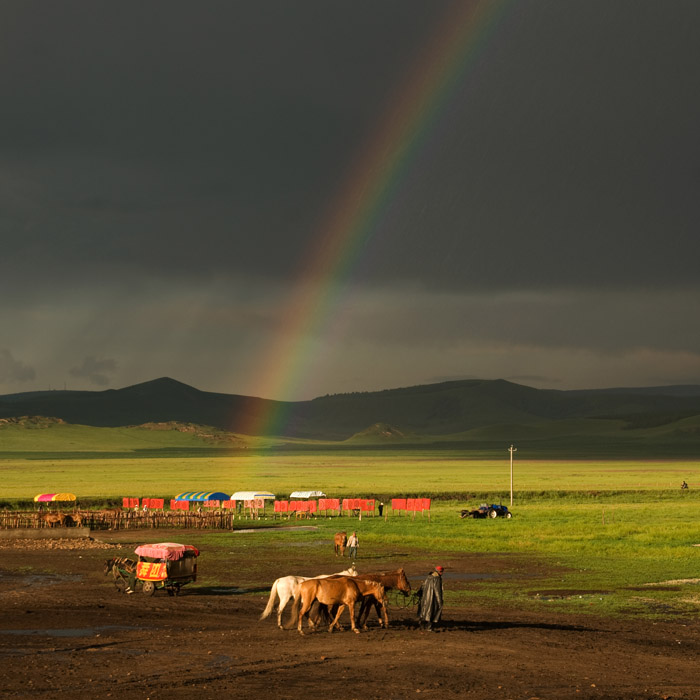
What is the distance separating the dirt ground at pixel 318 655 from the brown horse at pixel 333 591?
84cm

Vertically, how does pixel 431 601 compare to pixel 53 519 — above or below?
above

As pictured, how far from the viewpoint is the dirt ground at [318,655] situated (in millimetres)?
19859

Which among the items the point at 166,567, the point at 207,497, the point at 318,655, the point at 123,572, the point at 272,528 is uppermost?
the point at 207,497

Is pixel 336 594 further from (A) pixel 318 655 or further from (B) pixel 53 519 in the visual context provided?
(B) pixel 53 519

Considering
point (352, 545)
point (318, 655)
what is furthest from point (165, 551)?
point (352, 545)

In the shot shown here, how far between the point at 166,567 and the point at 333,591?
35.0 ft

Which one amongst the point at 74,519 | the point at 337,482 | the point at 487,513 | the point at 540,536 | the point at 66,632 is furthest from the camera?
the point at 337,482

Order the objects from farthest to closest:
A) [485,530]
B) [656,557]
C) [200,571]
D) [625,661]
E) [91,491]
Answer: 1. [91,491]
2. [485,530]
3. [656,557]
4. [200,571]
5. [625,661]

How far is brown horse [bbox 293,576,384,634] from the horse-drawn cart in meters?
9.97

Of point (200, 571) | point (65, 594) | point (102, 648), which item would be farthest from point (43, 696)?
point (200, 571)

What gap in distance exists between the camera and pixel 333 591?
25156 millimetres

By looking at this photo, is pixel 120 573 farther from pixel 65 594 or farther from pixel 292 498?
pixel 292 498

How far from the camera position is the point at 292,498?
97.4m

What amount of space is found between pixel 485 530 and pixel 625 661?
42.5 m
